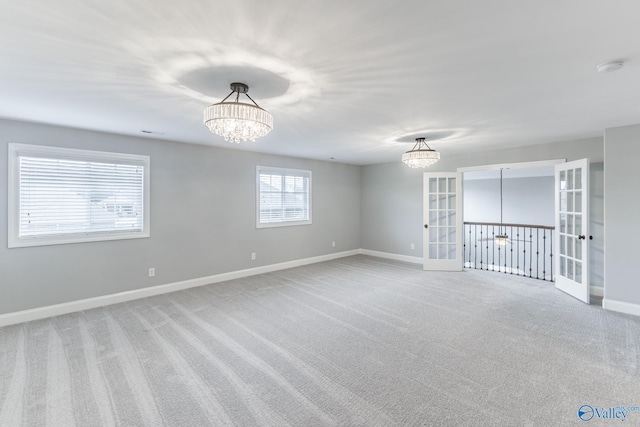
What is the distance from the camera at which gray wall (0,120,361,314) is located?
3568 mm

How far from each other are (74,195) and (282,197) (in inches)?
137

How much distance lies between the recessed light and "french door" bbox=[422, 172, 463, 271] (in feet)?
12.9

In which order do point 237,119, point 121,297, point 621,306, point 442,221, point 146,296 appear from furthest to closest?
point 442,221 → point 146,296 → point 121,297 → point 621,306 → point 237,119

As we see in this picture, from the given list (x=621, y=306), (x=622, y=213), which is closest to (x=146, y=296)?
(x=621, y=306)

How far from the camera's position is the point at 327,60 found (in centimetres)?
204

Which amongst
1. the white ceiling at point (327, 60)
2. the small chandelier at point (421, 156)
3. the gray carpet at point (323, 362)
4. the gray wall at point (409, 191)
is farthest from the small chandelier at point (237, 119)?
the gray wall at point (409, 191)

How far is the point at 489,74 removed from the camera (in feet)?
7.46

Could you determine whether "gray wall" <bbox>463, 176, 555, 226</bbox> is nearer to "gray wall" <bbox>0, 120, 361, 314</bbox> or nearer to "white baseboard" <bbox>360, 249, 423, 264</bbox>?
"white baseboard" <bbox>360, 249, 423, 264</bbox>

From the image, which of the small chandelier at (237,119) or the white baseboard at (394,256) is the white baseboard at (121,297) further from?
the small chandelier at (237,119)

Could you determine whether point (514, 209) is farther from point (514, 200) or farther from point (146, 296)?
point (146, 296)

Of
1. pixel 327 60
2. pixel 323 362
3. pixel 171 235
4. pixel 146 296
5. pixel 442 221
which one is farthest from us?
pixel 442 221

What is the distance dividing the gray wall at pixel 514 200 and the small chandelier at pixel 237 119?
8889 millimetres

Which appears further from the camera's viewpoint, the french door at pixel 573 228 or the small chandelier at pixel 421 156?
the small chandelier at pixel 421 156

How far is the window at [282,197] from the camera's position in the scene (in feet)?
19.3
